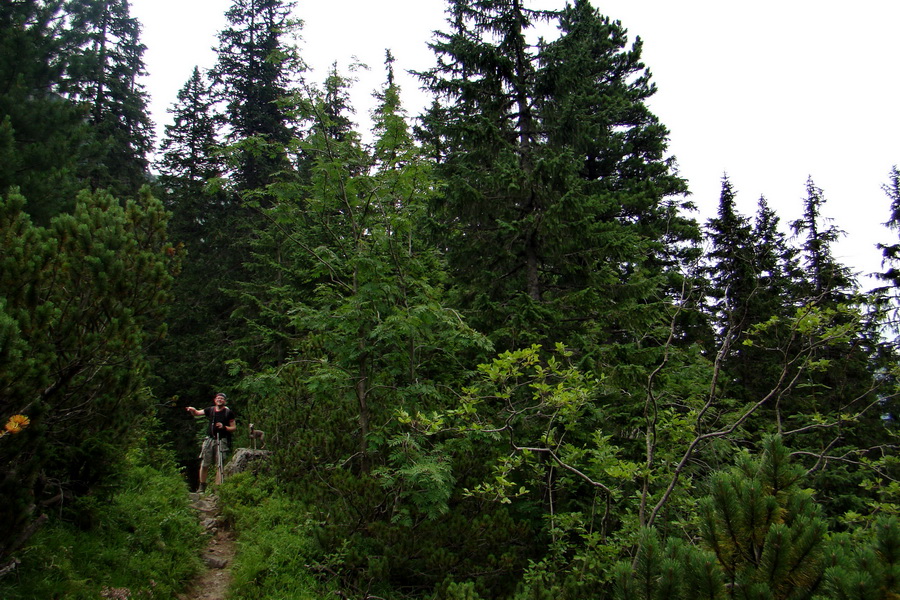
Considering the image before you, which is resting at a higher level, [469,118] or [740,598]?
[469,118]

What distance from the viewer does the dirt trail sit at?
5.41m

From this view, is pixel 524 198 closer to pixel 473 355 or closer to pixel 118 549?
pixel 473 355

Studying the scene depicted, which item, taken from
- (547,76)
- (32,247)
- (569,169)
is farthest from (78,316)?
(547,76)

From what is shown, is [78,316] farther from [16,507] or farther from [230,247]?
[230,247]

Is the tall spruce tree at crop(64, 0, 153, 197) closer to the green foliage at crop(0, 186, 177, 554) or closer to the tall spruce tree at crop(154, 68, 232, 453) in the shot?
the tall spruce tree at crop(154, 68, 232, 453)

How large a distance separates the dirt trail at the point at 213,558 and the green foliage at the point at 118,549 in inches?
6.7

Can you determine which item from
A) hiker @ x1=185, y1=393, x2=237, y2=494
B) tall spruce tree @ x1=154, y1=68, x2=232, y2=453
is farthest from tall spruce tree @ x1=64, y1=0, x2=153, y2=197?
hiker @ x1=185, y1=393, x2=237, y2=494

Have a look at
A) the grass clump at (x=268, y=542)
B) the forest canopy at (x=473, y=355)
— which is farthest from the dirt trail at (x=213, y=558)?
the forest canopy at (x=473, y=355)

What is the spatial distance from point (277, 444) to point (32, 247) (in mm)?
6330

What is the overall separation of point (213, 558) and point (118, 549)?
5.35 feet

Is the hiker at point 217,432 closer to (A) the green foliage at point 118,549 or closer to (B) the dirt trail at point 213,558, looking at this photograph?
(B) the dirt trail at point 213,558

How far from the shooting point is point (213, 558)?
6211 mm

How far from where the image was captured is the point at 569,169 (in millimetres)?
8242

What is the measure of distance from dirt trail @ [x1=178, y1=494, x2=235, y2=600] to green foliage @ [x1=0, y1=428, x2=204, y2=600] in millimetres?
171
